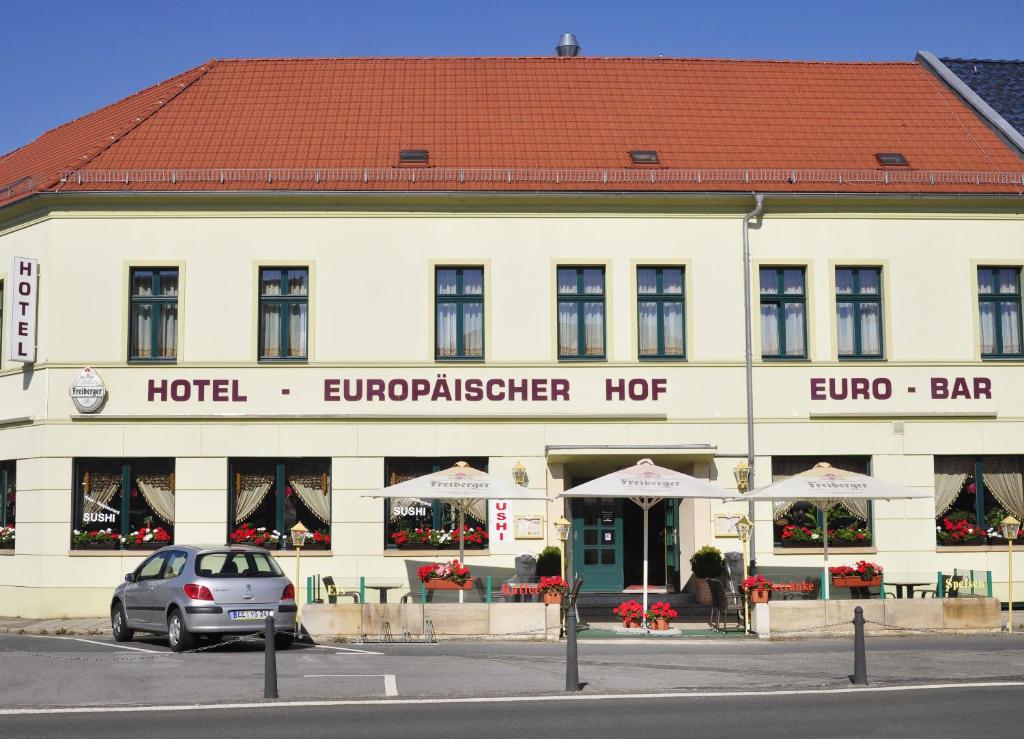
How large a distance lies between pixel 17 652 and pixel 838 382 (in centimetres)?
1574

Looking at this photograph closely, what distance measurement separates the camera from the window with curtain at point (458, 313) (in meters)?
26.8

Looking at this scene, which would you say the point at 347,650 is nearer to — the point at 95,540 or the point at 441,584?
the point at 441,584

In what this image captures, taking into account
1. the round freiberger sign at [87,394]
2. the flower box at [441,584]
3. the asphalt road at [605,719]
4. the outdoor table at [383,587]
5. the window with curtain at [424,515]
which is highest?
the round freiberger sign at [87,394]

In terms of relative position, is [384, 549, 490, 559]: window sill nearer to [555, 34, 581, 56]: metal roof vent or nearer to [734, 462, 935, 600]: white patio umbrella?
[734, 462, 935, 600]: white patio umbrella

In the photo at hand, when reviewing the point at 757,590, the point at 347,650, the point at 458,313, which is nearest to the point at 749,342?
the point at 458,313

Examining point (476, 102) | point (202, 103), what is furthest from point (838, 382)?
point (202, 103)

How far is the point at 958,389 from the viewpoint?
26906mm

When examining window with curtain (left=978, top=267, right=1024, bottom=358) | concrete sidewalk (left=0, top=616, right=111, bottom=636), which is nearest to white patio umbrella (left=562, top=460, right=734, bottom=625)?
window with curtain (left=978, top=267, right=1024, bottom=358)

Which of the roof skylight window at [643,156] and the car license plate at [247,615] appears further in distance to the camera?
the roof skylight window at [643,156]

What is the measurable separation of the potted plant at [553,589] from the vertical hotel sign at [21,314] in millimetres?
11234

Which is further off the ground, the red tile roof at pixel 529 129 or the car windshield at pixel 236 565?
the red tile roof at pixel 529 129

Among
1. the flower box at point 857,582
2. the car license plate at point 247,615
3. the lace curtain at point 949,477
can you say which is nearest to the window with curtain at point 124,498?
the car license plate at point 247,615

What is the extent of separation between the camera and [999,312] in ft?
89.8

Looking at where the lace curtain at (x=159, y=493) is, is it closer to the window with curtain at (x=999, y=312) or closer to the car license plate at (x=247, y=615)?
the car license plate at (x=247, y=615)
